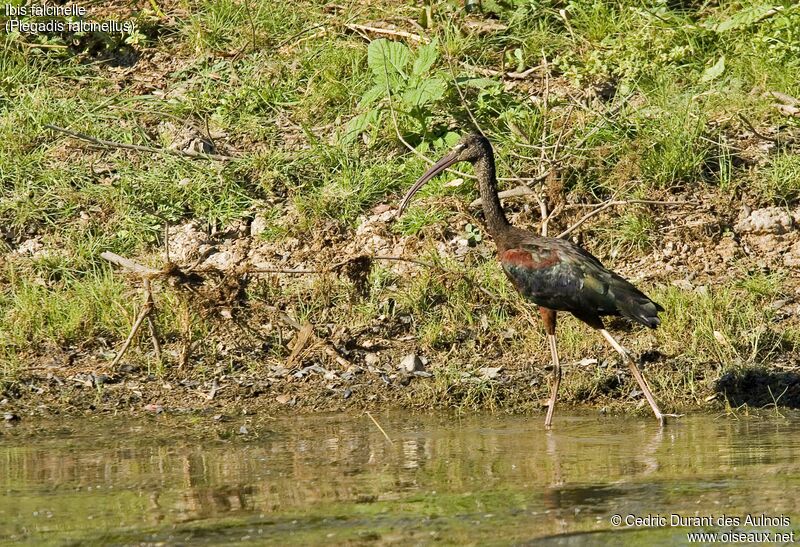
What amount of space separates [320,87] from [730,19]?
3.19m

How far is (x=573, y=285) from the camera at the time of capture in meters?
7.65

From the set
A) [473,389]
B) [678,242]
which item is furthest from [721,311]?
[473,389]

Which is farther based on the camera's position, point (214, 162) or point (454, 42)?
point (454, 42)

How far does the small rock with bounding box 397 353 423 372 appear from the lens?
26.7ft

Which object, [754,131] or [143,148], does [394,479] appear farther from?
[754,131]

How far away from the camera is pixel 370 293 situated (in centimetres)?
881

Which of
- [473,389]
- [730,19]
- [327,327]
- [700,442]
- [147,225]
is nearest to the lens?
[700,442]

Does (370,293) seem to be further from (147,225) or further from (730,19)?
(730,19)

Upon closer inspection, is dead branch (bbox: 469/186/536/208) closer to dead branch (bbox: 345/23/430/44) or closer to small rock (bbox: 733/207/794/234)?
small rock (bbox: 733/207/794/234)

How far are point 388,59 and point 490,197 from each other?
196 cm

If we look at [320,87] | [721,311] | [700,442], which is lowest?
[700,442]

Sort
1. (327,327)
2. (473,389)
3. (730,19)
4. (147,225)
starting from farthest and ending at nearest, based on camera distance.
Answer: (730,19) → (147,225) → (327,327) → (473,389)

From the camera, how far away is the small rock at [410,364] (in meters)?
8.15

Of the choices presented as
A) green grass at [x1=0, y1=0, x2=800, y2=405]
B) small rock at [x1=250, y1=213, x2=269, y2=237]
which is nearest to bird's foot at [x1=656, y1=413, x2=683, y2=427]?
green grass at [x1=0, y1=0, x2=800, y2=405]
